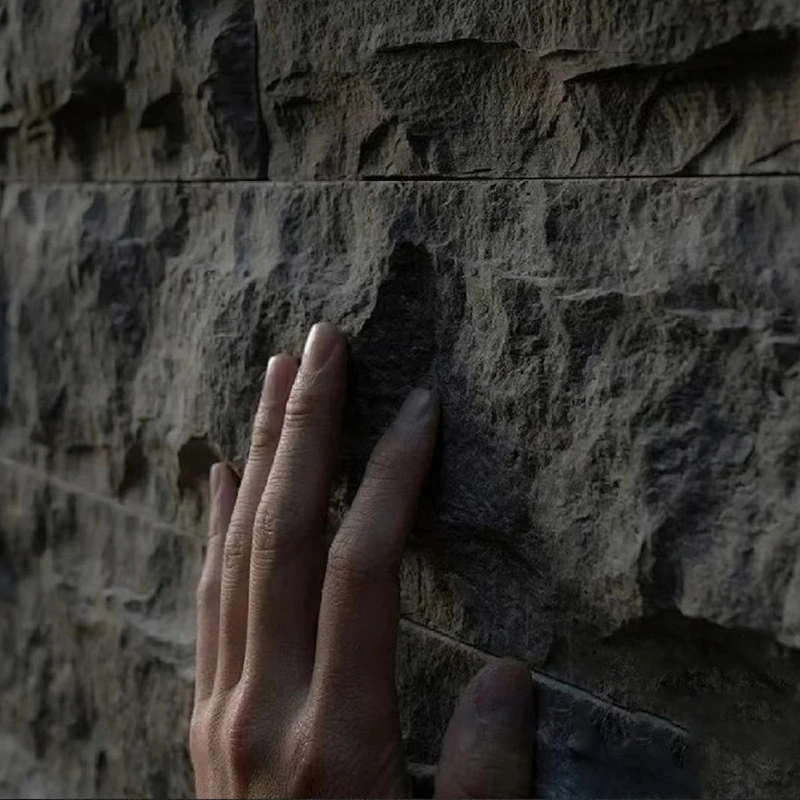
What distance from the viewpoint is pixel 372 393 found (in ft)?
3.92

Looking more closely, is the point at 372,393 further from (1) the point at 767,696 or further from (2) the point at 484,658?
(1) the point at 767,696

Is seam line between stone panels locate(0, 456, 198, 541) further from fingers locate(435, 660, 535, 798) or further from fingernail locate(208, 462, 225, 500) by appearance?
fingers locate(435, 660, 535, 798)

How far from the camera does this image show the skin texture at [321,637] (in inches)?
42.9

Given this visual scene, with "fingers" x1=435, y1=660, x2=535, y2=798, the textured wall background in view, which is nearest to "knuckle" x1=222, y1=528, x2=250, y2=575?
the textured wall background

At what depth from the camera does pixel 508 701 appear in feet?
3.61

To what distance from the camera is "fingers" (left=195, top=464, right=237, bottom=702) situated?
1300 millimetres

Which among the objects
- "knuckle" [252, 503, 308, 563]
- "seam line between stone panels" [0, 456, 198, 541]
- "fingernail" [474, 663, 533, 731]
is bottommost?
"fingernail" [474, 663, 533, 731]

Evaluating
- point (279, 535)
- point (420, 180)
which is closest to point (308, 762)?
point (279, 535)

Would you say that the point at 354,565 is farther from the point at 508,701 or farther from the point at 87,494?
the point at 87,494

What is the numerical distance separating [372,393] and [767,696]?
46cm

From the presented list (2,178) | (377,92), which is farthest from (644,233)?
(2,178)

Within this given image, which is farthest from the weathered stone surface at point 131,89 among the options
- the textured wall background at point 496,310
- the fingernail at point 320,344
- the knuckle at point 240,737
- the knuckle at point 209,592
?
the knuckle at point 240,737

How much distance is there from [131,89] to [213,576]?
590 mm

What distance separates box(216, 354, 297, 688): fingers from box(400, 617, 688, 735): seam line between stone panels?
167mm
